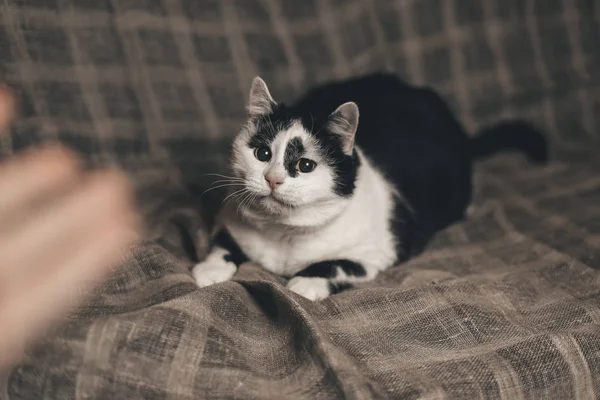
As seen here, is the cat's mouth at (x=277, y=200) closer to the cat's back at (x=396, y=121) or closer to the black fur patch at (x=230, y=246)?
the black fur patch at (x=230, y=246)

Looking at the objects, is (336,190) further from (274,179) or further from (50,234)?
(50,234)

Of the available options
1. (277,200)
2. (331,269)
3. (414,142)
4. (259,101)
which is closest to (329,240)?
(331,269)

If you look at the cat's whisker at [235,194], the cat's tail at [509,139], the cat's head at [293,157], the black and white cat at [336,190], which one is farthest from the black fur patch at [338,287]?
the cat's tail at [509,139]

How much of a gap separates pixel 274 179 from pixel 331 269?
29 cm

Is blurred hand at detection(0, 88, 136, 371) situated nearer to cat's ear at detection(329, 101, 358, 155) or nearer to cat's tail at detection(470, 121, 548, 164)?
cat's ear at detection(329, 101, 358, 155)

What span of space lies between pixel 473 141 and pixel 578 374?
1.15m

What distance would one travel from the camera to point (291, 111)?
4.88 ft

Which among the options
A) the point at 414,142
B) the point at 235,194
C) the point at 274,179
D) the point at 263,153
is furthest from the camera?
the point at 414,142

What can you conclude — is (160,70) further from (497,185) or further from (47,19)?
(497,185)

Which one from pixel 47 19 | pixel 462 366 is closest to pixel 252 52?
pixel 47 19

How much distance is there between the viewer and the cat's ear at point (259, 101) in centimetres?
147

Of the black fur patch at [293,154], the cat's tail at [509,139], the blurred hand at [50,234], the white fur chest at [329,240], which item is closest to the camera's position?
the blurred hand at [50,234]

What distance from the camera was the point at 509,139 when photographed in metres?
2.21

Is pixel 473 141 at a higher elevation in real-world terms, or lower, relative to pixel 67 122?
lower
